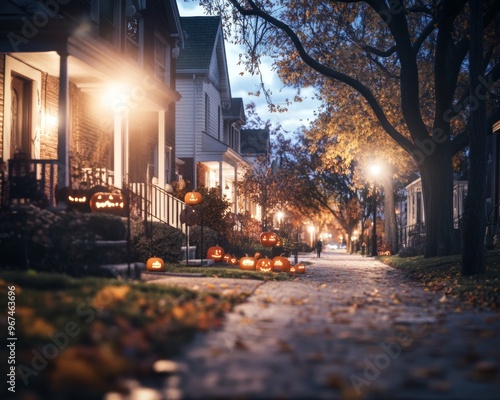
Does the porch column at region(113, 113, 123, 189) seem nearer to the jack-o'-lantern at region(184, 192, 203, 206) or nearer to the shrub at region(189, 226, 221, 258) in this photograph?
the jack-o'-lantern at region(184, 192, 203, 206)

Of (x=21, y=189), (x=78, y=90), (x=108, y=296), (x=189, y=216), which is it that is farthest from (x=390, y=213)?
(x=108, y=296)

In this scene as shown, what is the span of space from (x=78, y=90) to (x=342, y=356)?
14439 mm

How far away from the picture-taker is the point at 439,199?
23750 millimetres

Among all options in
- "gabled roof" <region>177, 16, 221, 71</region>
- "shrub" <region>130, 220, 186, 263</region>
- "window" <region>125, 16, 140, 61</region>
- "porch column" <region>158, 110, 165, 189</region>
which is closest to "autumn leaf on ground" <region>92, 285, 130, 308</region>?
"shrub" <region>130, 220, 186, 263</region>

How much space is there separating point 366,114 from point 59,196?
1835 centimetres

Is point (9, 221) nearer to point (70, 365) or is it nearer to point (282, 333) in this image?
point (282, 333)

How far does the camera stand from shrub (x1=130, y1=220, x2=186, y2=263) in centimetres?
1681

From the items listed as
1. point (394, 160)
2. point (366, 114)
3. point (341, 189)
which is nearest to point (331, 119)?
point (366, 114)

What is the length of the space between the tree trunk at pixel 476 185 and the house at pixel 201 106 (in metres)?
16.5

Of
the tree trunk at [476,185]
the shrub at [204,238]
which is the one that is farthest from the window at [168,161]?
the tree trunk at [476,185]

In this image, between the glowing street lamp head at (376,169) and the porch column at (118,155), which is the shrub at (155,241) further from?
the glowing street lamp head at (376,169)

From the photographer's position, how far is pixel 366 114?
100 feet

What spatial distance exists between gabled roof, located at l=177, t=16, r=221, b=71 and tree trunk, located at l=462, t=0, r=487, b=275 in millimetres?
18996

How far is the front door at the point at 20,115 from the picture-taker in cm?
1650
